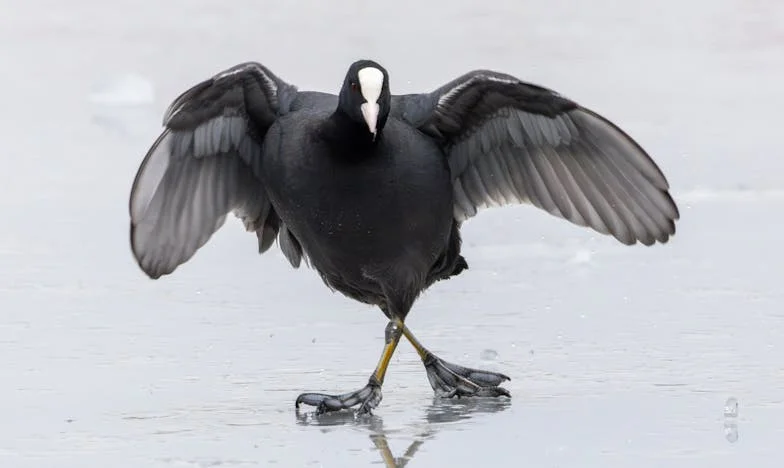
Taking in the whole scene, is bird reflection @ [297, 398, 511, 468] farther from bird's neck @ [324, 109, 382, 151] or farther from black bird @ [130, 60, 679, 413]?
bird's neck @ [324, 109, 382, 151]

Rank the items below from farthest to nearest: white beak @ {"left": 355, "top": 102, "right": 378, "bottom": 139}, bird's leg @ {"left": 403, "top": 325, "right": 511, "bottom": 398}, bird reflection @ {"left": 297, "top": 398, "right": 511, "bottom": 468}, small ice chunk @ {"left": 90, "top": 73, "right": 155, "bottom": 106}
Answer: small ice chunk @ {"left": 90, "top": 73, "right": 155, "bottom": 106} < bird's leg @ {"left": 403, "top": 325, "right": 511, "bottom": 398} < white beak @ {"left": 355, "top": 102, "right": 378, "bottom": 139} < bird reflection @ {"left": 297, "top": 398, "right": 511, "bottom": 468}

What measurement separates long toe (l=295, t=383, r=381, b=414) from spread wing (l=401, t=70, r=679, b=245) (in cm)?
104

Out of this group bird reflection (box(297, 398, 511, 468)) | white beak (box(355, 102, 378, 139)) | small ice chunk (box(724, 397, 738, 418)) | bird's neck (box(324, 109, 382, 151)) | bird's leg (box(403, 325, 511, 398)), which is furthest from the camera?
bird's leg (box(403, 325, 511, 398))

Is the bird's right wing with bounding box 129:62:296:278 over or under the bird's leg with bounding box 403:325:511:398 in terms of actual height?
over

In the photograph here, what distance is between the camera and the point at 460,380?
21.5 feet

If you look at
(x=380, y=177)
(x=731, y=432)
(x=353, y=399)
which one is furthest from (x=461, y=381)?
(x=731, y=432)

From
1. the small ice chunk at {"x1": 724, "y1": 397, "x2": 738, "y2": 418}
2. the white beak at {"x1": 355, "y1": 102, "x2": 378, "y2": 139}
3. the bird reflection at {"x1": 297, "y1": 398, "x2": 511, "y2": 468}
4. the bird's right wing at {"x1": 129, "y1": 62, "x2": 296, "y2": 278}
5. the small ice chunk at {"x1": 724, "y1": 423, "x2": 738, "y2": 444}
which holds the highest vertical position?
the white beak at {"x1": 355, "y1": 102, "x2": 378, "y2": 139}

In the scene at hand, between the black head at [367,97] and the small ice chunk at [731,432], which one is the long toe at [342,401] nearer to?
the black head at [367,97]

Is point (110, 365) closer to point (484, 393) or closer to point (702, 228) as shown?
point (484, 393)

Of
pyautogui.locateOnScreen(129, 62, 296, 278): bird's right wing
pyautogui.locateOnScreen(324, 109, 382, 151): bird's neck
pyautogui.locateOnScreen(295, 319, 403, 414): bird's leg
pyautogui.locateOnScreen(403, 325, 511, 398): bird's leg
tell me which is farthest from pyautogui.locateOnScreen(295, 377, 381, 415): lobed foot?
pyautogui.locateOnScreen(129, 62, 296, 278): bird's right wing

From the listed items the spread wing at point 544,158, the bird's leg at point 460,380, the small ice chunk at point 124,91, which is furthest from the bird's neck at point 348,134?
the small ice chunk at point 124,91

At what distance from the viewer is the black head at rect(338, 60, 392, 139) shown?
236 inches

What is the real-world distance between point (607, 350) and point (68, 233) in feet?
11.6

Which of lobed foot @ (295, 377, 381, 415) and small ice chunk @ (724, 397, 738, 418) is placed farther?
lobed foot @ (295, 377, 381, 415)
